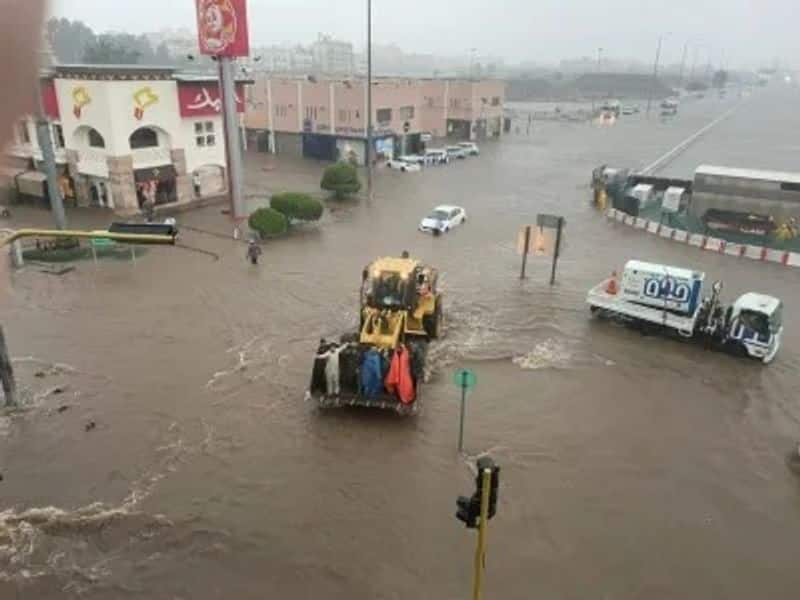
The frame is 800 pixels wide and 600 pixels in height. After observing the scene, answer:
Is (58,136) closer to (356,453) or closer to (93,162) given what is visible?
(93,162)

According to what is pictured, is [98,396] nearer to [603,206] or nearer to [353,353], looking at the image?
[353,353]

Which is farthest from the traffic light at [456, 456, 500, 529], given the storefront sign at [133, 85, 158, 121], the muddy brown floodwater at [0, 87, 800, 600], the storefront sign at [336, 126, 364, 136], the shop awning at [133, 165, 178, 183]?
the storefront sign at [336, 126, 364, 136]

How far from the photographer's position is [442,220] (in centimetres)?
3166

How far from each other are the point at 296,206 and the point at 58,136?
1509 cm

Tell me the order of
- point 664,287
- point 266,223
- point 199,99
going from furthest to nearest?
point 199,99
point 266,223
point 664,287

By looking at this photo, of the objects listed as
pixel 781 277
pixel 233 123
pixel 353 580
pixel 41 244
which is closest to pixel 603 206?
pixel 781 277

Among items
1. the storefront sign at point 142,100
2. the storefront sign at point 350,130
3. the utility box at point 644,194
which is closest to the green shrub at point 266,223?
the storefront sign at point 142,100

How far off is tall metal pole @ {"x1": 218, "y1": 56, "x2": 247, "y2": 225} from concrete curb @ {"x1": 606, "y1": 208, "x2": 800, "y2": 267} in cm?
2051

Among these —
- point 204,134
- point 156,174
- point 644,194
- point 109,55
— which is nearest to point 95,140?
point 156,174

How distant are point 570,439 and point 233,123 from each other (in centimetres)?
2442

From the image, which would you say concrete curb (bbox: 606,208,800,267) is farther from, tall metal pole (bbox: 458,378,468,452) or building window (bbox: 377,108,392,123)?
building window (bbox: 377,108,392,123)

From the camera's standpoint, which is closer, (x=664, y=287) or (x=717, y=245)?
(x=664, y=287)

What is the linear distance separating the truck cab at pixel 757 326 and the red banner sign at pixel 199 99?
91.2 feet

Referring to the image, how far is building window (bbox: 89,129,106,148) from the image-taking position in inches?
1278
